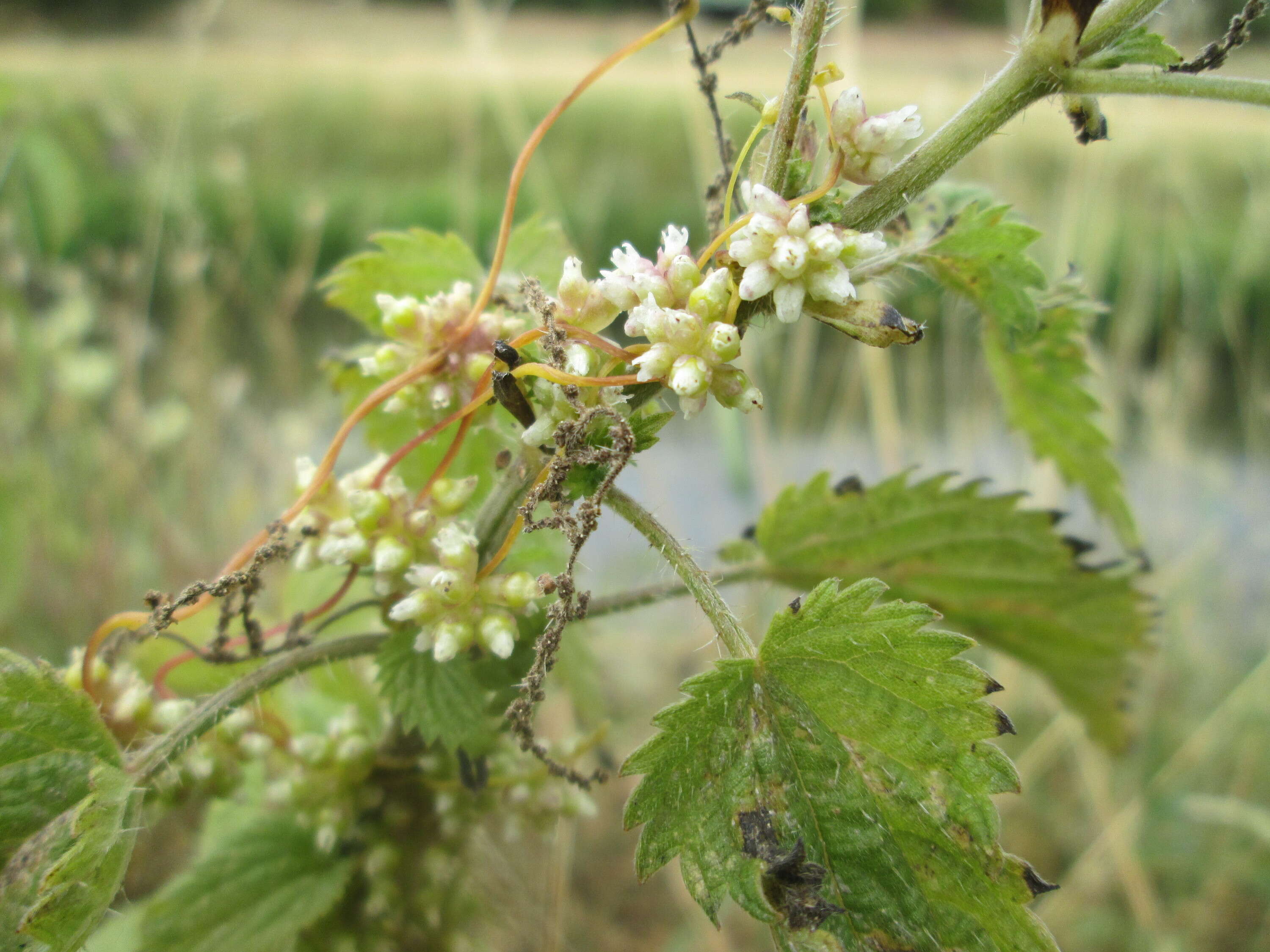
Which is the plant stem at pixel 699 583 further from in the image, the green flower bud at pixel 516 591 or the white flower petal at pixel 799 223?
the white flower petal at pixel 799 223

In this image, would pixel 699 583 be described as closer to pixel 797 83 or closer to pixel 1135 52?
pixel 797 83

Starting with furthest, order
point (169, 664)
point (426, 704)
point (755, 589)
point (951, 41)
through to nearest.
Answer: point (951, 41), point (755, 589), point (169, 664), point (426, 704)

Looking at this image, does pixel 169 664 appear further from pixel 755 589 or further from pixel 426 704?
pixel 755 589

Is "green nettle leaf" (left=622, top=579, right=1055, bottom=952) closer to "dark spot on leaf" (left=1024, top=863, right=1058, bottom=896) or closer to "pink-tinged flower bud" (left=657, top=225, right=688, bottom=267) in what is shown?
"dark spot on leaf" (left=1024, top=863, right=1058, bottom=896)

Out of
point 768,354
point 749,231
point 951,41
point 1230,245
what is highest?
point 749,231

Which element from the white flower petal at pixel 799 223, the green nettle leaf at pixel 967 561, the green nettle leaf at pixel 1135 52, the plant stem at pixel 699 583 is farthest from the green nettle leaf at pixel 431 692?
the green nettle leaf at pixel 1135 52

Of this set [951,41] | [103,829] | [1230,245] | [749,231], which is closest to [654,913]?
[103,829]

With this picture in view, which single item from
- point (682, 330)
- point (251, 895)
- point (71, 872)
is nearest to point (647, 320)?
point (682, 330)

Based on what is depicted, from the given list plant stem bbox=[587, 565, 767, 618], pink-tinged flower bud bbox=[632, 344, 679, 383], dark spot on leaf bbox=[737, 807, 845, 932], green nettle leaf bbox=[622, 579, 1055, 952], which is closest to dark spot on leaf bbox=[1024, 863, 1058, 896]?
green nettle leaf bbox=[622, 579, 1055, 952]
